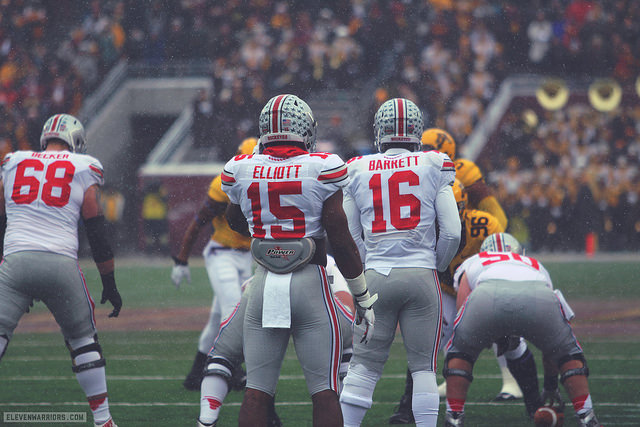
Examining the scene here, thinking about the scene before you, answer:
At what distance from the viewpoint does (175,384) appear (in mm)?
7090

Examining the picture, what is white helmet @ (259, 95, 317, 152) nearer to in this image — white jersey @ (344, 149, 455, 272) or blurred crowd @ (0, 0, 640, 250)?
white jersey @ (344, 149, 455, 272)

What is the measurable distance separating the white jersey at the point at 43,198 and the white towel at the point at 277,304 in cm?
156

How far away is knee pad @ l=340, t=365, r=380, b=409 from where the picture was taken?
456 cm

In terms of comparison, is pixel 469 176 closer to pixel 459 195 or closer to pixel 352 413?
pixel 459 195

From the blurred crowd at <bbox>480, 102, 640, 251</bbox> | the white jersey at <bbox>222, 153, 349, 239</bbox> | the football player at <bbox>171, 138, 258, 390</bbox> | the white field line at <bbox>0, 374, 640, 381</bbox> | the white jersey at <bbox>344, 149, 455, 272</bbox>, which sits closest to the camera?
the white jersey at <bbox>222, 153, 349, 239</bbox>

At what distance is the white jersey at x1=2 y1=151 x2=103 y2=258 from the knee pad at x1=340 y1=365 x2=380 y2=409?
65.2 inches

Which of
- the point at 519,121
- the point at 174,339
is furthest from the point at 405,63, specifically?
the point at 174,339

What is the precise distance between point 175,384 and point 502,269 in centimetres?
320

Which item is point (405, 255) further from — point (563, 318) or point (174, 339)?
point (174, 339)

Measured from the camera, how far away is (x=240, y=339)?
14.1ft

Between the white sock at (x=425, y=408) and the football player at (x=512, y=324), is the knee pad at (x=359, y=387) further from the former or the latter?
the football player at (x=512, y=324)

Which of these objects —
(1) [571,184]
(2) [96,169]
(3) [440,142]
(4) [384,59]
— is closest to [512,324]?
(3) [440,142]

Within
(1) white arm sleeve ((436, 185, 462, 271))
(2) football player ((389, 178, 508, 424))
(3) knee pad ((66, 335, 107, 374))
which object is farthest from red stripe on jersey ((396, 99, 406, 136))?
(3) knee pad ((66, 335, 107, 374))

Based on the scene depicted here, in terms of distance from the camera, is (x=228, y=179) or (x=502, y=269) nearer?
(x=228, y=179)
